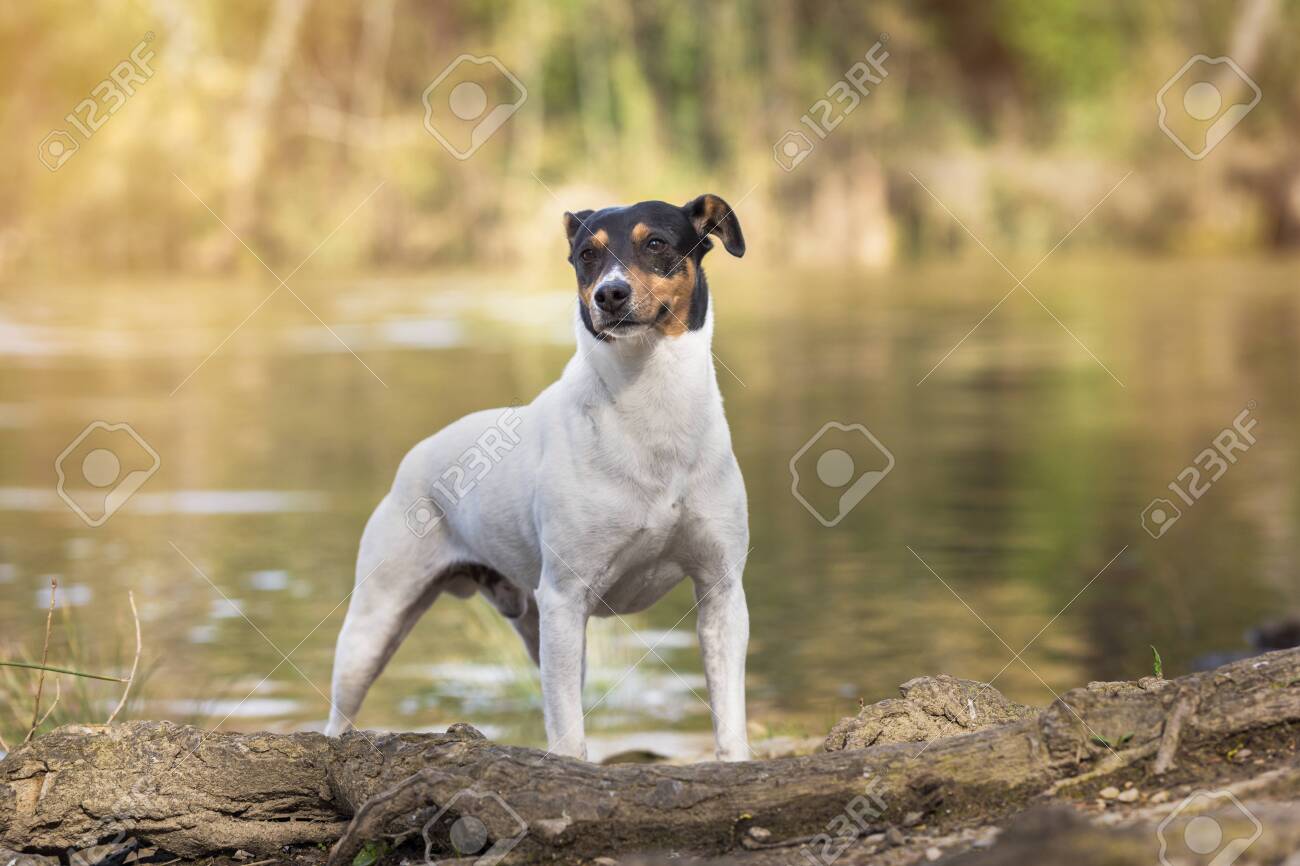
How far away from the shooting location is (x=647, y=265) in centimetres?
501

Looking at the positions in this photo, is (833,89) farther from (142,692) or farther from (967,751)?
(967,751)

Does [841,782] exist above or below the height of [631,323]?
below

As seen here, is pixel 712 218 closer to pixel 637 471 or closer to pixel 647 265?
pixel 647 265

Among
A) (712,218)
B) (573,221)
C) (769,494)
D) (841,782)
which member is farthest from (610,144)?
(841,782)

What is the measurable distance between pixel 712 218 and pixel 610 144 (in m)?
33.2

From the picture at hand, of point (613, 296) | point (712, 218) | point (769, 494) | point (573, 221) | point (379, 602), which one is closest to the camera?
point (613, 296)

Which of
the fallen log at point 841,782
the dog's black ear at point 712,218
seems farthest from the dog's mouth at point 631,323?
the fallen log at point 841,782

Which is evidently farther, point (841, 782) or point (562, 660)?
point (562, 660)

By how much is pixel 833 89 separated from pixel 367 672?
35.4m

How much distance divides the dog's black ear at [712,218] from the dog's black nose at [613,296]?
1.49ft

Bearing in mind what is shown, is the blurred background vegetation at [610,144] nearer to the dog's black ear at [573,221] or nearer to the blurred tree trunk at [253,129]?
the blurred tree trunk at [253,129]

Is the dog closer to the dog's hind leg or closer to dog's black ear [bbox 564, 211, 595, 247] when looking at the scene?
dog's black ear [bbox 564, 211, 595, 247]

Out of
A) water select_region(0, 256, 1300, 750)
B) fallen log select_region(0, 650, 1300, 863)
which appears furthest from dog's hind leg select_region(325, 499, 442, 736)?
fallen log select_region(0, 650, 1300, 863)

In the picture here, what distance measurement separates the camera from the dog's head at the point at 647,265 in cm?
491
